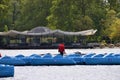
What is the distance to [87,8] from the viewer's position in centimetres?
12362

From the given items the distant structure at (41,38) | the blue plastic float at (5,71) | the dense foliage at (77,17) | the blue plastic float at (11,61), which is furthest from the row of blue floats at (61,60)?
the dense foliage at (77,17)

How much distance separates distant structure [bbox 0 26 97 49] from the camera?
3878 inches

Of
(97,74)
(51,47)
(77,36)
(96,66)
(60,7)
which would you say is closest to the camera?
(97,74)

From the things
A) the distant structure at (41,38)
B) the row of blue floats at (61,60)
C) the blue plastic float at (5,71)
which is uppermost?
the blue plastic float at (5,71)

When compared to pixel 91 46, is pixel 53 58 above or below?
above

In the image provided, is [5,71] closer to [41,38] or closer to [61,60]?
[61,60]

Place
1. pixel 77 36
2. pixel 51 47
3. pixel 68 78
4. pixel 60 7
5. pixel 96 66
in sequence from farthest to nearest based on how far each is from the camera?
pixel 60 7 → pixel 77 36 → pixel 51 47 → pixel 96 66 → pixel 68 78

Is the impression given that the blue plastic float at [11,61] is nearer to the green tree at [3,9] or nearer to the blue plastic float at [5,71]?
the blue plastic float at [5,71]

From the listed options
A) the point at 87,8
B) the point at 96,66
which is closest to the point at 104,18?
the point at 87,8

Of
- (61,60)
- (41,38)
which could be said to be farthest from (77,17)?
(61,60)

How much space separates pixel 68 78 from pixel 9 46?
63.9 metres

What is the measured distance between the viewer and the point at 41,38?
105 m

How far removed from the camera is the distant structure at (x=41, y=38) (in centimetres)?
9850

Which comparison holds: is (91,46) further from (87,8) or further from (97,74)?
(97,74)
